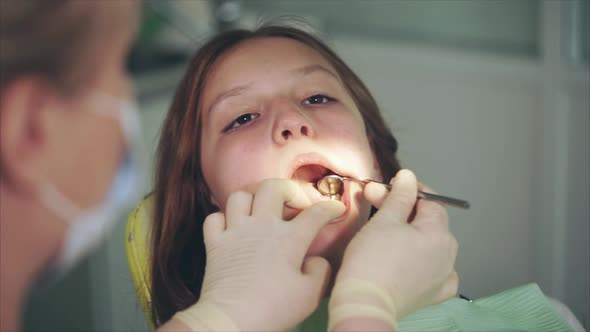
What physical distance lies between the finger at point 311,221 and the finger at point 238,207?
78 mm

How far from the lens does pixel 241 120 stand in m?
1.19

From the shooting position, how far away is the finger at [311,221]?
2.96 ft

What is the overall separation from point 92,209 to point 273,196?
0.28 metres

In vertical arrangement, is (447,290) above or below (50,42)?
below

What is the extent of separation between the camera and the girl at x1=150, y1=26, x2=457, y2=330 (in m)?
0.89

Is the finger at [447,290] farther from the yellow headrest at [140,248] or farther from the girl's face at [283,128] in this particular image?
the yellow headrest at [140,248]

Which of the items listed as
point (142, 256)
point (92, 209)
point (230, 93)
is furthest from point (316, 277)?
point (142, 256)

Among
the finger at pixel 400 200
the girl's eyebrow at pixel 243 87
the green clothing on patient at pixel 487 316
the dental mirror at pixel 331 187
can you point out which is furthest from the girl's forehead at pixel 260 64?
the green clothing on patient at pixel 487 316

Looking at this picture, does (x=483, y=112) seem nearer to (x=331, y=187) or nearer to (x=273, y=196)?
(x=331, y=187)

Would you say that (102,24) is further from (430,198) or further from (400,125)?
(400,125)

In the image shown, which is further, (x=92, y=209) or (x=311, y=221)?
(x=311, y=221)

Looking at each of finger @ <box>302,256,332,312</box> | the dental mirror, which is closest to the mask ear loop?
finger @ <box>302,256,332,312</box>

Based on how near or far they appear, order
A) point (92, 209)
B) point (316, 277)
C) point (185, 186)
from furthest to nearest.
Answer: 1. point (185, 186)
2. point (316, 277)
3. point (92, 209)

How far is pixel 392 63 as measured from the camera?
2014 millimetres
